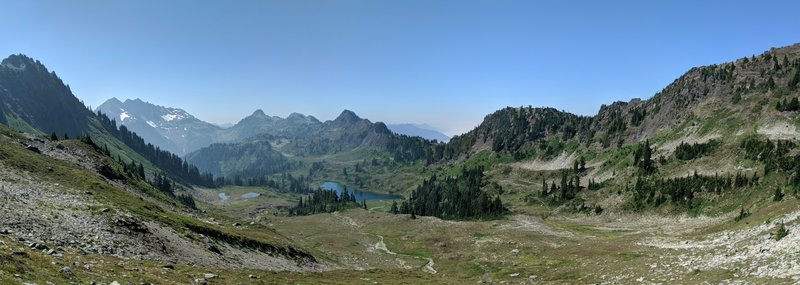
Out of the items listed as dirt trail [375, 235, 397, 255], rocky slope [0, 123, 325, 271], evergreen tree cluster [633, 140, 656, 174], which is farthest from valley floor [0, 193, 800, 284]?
evergreen tree cluster [633, 140, 656, 174]

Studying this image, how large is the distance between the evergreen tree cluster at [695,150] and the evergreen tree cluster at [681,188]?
62.6 feet

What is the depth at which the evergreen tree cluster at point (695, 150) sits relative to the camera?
145000mm

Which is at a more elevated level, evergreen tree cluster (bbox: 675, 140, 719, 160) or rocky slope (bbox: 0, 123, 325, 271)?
evergreen tree cluster (bbox: 675, 140, 719, 160)

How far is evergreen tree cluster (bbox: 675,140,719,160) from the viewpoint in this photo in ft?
476

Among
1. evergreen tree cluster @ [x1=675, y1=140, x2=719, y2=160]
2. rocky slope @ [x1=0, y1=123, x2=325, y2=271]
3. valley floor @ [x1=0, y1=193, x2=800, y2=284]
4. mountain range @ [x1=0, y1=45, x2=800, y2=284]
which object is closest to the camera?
valley floor @ [x1=0, y1=193, x2=800, y2=284]

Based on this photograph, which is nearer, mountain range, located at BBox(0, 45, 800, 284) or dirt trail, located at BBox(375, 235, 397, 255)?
mountain range, located at BBox(0, 45, 800, 284)

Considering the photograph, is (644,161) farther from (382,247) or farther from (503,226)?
(382,247)

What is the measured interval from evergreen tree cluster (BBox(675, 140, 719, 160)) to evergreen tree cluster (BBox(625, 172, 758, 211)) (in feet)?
62.6

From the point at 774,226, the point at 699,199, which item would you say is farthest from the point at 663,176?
the point at 774,226

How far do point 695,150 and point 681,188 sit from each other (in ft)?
128

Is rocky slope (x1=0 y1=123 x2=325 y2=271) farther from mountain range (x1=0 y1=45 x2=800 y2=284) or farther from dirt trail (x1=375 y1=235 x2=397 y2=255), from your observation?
dirt trail (x1=375 y1=235 x2=397 y2=255)

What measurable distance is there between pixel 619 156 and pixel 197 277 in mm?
200784

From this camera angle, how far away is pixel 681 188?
11838 centimetres

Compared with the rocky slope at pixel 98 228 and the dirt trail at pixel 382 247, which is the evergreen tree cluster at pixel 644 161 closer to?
the dirt trail at pixel 382 247
